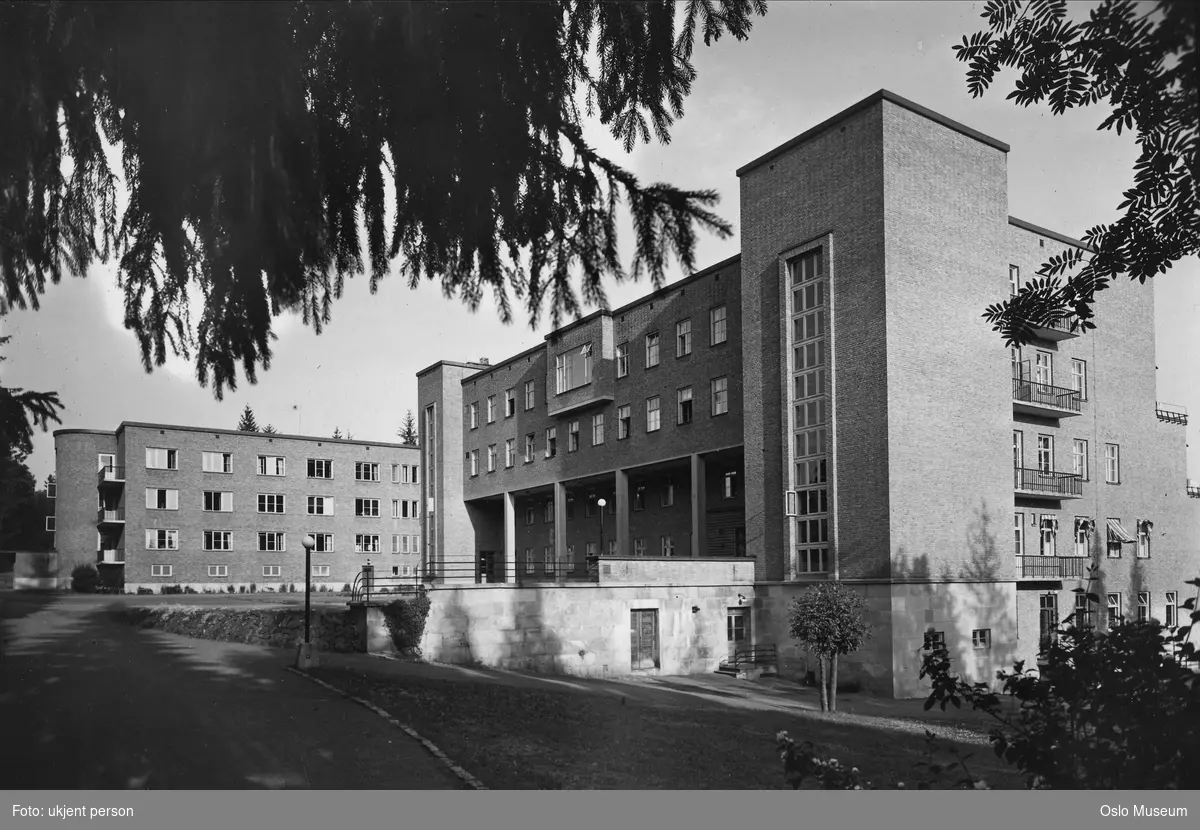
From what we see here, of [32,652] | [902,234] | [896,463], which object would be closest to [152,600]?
[32,652]

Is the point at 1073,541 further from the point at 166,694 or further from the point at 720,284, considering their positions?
the point at 166,694

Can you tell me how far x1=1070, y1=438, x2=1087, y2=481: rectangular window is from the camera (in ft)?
117

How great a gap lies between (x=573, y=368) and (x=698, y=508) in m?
11.0

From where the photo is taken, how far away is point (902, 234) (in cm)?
2859

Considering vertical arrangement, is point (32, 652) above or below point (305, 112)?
below

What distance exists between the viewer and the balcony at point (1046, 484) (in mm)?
32906

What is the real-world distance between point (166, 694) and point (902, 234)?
911 inches

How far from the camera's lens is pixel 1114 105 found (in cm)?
638

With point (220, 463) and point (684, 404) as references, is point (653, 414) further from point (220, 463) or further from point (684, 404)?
point (220, 463)

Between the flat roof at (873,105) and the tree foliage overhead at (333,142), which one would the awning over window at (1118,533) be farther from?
the tree foliage overhead at (333,142)

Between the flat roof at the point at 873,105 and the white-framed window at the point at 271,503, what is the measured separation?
19.5 m

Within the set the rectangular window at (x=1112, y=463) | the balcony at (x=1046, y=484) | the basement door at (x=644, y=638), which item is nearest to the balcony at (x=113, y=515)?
the basement door at (x=644, y=638)

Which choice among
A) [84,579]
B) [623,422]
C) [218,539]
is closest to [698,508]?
[623,422]

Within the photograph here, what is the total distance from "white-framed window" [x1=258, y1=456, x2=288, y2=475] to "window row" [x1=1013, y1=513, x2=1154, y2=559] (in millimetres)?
25186
